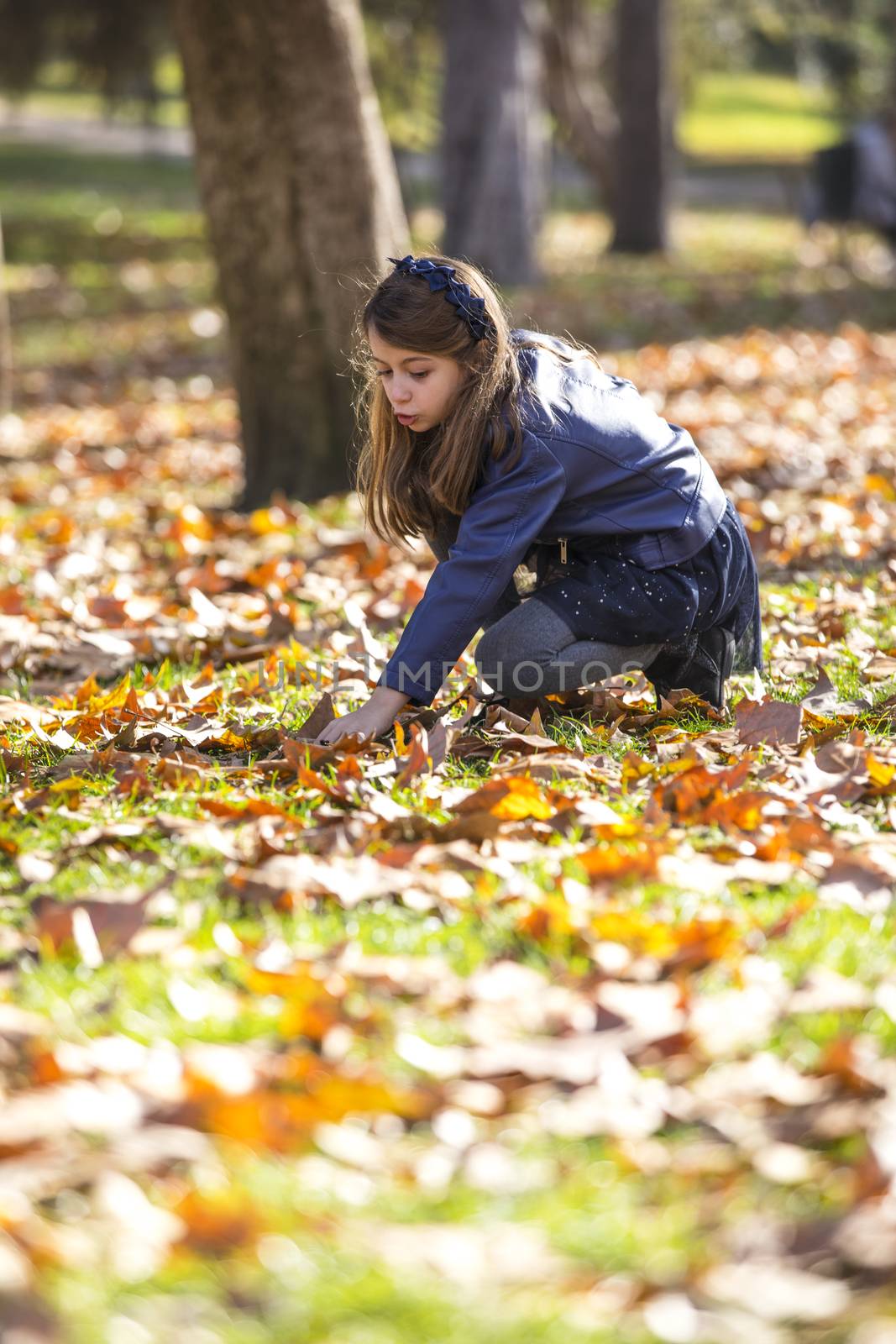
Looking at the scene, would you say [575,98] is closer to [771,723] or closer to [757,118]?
[771,723]

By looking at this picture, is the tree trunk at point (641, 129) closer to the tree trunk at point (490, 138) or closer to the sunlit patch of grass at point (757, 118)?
the tree trunk at point (490, 138)

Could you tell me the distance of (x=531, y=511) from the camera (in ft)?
10.8

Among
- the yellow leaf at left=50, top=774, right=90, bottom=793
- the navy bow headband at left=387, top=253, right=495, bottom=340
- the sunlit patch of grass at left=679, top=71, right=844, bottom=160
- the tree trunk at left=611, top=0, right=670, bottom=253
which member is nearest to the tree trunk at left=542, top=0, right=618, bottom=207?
the tree trunk at left=611, top=0, right=670, bottom=253

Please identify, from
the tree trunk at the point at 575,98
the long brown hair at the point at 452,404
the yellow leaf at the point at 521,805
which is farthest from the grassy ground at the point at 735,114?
the yellow leaf at the point at 521,805

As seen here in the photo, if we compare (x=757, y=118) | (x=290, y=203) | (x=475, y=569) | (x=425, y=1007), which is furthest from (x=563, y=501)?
(x=757, y=118)

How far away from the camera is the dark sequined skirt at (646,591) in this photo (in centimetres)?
353

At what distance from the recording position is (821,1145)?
1.90 m

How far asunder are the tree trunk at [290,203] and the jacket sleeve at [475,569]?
3.06 metres

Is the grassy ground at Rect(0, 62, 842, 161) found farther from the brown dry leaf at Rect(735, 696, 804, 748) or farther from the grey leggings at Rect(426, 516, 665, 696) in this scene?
the brown dry leaf at Rect(735, 696, 804, 748)

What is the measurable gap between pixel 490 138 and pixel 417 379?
10867 mm

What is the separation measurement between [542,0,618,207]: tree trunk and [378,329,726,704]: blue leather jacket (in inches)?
656

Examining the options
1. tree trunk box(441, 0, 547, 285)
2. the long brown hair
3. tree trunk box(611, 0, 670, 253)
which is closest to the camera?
the long brown hair

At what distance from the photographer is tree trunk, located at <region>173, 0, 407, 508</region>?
5.97m

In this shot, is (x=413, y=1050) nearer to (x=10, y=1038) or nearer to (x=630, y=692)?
(x=10, y=1038)
